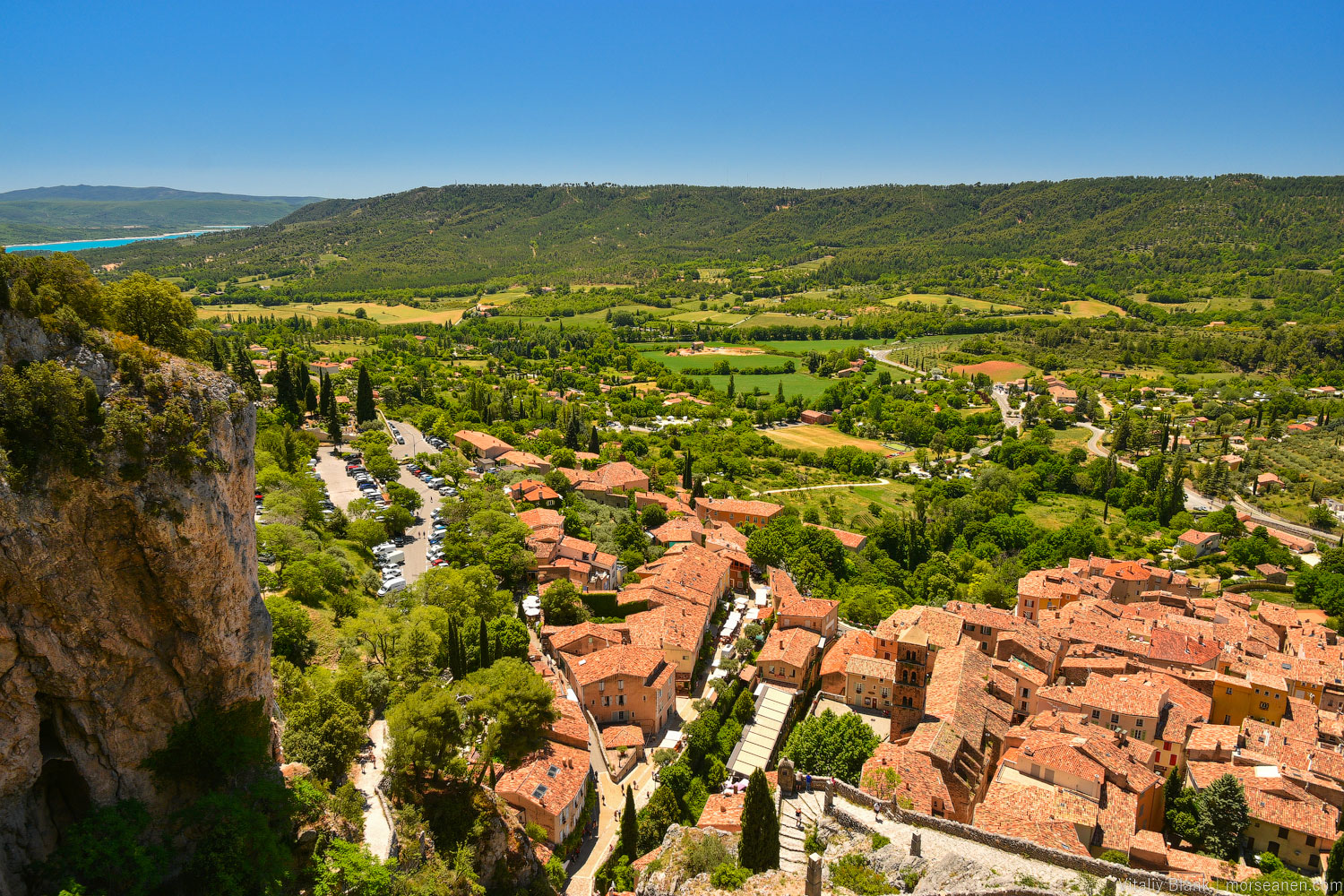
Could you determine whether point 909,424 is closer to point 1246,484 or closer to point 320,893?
point 1246,484

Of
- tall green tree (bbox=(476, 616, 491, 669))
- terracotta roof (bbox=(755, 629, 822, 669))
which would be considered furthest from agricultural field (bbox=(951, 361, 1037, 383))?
tall green tree (bbox=(476, 616, 491, 669))

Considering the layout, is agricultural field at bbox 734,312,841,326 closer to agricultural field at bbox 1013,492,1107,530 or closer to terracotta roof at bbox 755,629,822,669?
agricultural field at bbox 1013,492,1107,530

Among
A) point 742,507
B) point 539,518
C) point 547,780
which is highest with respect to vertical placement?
point 539,518

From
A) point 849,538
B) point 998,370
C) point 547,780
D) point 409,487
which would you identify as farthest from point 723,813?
point 998,370

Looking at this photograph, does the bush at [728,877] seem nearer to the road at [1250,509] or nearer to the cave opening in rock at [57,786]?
the cave opening in rock at [57,786]

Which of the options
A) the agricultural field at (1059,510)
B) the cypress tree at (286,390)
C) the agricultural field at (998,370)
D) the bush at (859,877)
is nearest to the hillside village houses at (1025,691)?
the bush at (859,877)

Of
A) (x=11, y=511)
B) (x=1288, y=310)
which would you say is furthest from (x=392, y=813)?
(x=1288, y=310)

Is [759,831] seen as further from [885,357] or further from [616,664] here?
[885,357]
